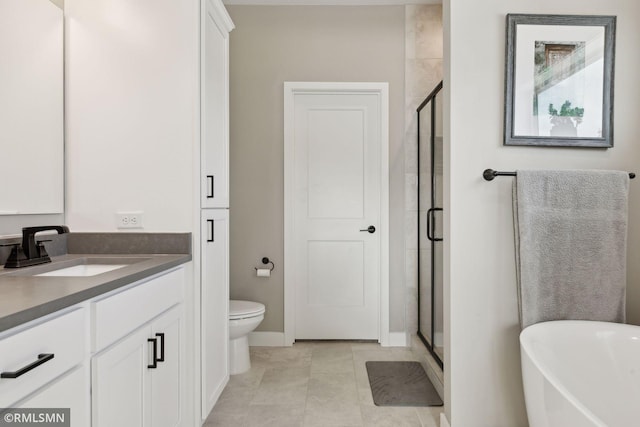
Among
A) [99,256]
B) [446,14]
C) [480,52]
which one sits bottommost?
[99,256]

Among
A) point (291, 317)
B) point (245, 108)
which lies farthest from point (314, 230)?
point (245, 108)

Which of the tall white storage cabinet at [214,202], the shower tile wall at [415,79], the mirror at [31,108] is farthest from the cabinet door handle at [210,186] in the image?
the shower tile wall at [415,79]

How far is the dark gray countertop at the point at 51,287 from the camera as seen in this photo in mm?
919

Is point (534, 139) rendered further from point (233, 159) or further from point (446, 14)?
point (233, 159)

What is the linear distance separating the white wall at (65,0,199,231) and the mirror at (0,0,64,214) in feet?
0.24

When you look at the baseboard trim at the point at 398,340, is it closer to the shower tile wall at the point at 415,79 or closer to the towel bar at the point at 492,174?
the shower tile wall at the point at 415,79

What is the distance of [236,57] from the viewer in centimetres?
330

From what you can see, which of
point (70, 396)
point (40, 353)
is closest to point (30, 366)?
point (40, 353)

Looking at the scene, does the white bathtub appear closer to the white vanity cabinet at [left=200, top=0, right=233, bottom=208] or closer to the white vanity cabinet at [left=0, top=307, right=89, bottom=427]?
the white vanity cabinet at [left=0, top=307, right=89, bottom=427]

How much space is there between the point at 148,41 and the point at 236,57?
145 cm

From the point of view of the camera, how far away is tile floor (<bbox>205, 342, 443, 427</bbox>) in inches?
85.0

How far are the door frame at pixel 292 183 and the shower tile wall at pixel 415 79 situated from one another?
7.0 inches

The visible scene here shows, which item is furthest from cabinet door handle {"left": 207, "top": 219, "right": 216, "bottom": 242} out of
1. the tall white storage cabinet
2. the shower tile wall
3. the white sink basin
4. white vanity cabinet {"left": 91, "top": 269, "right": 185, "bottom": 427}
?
the shower tile wall

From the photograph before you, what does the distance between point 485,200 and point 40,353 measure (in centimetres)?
177
